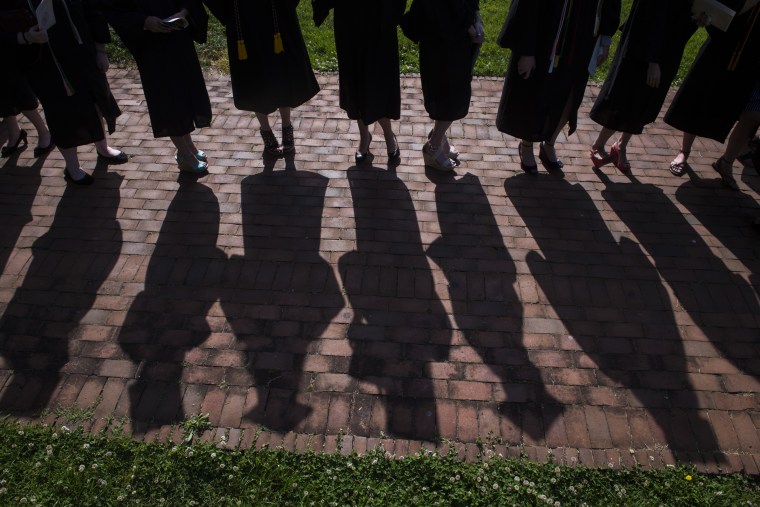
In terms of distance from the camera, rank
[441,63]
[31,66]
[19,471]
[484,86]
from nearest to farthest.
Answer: [19,471] → [31,66] → [441,63] → [484,86]

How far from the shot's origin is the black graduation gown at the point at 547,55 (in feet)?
12.5

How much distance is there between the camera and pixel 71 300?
3594mm

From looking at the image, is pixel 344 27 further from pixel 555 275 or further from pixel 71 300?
pixel 71 300

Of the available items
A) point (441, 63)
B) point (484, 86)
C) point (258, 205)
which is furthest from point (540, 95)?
point (258, 205)

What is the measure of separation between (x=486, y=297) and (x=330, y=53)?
4.34 m

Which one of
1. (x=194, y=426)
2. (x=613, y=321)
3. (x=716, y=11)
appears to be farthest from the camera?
(x=716, y=11)

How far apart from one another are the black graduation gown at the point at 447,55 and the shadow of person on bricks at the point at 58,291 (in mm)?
2869

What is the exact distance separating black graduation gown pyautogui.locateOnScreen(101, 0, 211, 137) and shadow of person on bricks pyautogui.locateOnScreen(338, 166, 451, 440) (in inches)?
61.5

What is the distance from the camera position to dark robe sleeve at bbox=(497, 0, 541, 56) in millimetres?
3786

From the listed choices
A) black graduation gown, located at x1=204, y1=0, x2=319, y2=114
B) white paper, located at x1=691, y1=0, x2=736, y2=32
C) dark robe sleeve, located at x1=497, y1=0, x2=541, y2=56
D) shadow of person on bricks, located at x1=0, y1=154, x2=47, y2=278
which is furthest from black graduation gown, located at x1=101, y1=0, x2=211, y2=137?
white paper, located at x1=691, y1=0, x2=736, y2=32

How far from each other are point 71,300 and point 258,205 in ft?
5.14

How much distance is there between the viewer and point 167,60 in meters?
4.03

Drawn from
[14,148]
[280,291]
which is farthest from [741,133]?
[14,148]

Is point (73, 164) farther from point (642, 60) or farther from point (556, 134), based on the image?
point (642, 60)
